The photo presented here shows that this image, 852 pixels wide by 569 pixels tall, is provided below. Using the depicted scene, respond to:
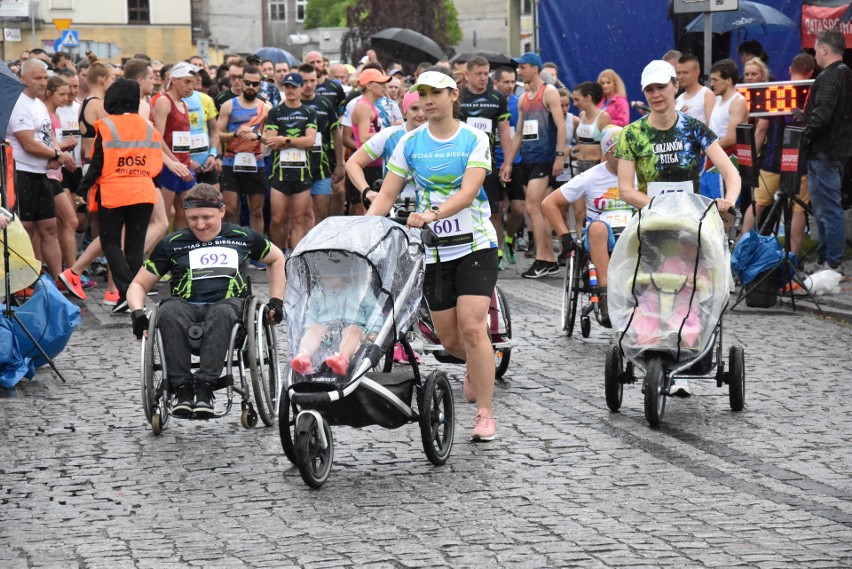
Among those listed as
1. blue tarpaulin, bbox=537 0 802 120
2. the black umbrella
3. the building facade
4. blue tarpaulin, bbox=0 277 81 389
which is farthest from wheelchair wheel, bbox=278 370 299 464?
the building facade

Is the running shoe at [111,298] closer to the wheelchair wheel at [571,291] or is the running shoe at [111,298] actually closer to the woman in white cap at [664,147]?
the wheelchair wheel at [571,291]

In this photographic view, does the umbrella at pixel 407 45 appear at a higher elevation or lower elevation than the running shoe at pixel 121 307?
higher

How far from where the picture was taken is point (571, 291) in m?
11.7

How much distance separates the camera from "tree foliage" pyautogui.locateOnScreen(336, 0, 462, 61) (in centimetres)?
7812

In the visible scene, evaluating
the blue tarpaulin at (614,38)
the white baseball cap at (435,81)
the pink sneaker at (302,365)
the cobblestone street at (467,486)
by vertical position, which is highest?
the blue tarpaulin at (614,38)

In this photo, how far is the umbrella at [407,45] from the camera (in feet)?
91.6

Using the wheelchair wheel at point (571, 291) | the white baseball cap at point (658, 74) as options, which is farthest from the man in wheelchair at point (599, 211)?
the white baseball cap at point (658, 74)

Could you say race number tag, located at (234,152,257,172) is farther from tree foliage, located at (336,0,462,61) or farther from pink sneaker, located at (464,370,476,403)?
tree foliage, located at (336,0,462,61)

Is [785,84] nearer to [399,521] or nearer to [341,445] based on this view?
[341,445]

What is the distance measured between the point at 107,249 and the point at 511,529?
292 inches

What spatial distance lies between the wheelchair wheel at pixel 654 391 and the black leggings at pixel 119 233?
596cm

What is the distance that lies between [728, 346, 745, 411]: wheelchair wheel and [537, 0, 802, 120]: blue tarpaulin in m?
13.0

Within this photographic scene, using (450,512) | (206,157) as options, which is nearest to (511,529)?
(450,512)

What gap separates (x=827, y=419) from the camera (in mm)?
8578
